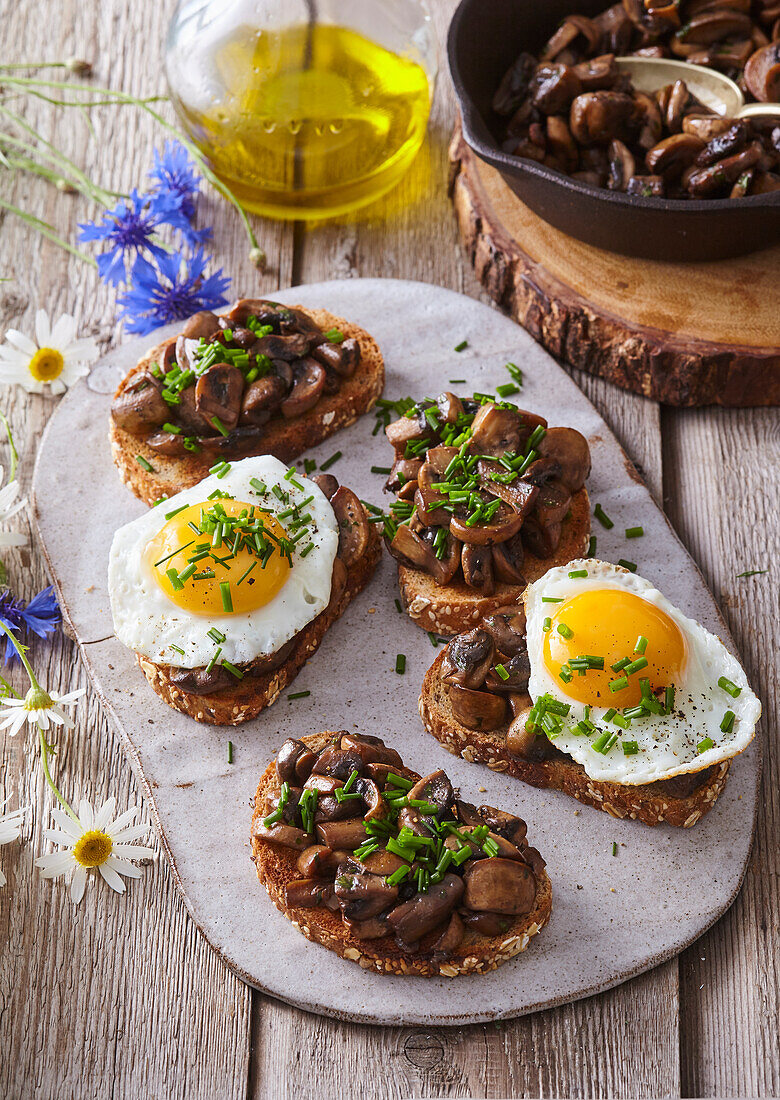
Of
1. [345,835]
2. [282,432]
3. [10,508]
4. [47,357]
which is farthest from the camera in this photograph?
[47,357]

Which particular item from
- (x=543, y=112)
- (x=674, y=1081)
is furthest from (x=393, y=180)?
(x=674, y=1081)

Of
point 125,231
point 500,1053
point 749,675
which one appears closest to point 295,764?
point 500,1053

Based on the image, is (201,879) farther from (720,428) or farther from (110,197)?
(110,197)

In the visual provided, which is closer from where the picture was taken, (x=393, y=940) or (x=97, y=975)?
(x=393, y=940)

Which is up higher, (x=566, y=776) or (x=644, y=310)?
(x=644, y=310)

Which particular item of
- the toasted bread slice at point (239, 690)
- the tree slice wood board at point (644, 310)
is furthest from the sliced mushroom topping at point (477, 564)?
the tree slice wood board at point (644, 310)

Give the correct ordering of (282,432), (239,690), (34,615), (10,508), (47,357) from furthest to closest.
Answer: (47,357) < (282,432) < (10,508) < (34,615) < (239,690)

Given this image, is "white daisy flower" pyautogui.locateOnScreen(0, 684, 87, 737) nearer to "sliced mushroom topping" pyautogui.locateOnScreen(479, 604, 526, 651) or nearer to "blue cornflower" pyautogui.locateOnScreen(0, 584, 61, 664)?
"blue cornflower" pyautogui.locateOnScreen(0, 584, 61, 664)

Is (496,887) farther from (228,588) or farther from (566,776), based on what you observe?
(228,588)
